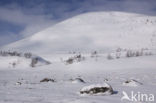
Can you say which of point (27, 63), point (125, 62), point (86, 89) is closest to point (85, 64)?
point (125, 62)

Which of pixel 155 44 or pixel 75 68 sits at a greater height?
pixel 155 44

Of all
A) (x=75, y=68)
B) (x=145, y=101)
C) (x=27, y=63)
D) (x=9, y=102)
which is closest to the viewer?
(x=9, y=102)

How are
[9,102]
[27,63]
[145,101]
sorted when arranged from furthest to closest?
[27,63] → [145,101] → [9,102]

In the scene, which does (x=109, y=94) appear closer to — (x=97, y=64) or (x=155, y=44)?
(x=97, y=64)

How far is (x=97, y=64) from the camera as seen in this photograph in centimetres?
9269

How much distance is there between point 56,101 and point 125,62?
274 ft

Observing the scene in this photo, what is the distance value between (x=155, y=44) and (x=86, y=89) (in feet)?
647

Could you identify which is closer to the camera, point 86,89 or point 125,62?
point 86,89

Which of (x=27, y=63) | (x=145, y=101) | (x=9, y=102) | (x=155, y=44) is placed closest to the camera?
(x=9, y=102)

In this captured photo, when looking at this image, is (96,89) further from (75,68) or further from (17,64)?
(17,64)

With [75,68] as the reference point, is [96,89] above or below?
above

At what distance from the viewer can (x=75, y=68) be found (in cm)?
8731

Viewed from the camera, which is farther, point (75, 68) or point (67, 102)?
point (75, 68)

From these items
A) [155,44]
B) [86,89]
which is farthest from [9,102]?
[155,44]
